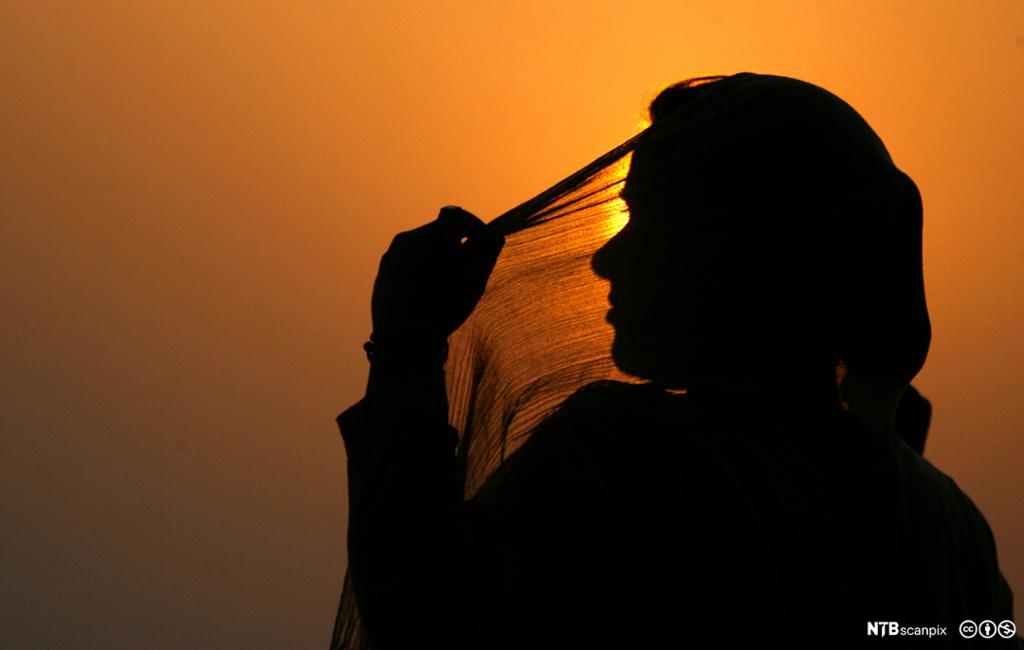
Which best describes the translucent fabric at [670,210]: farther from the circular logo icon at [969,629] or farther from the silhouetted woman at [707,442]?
the circular logo icon at [969,629]

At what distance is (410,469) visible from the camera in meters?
0.49

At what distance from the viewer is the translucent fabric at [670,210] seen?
0.60 metres

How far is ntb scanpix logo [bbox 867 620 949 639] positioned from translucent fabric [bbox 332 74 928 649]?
6.6 inches

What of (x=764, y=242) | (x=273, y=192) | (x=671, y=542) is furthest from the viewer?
→ (x=273, y=192)

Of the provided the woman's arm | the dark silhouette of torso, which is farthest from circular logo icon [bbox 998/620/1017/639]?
the woman's arm

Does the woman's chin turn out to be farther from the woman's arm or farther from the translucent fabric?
the woman's arm

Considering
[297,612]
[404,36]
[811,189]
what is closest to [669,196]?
[811,189]

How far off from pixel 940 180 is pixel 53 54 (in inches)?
46.6

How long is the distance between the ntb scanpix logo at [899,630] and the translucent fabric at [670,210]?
0.55 ft

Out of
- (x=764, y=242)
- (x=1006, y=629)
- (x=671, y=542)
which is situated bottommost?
(x=1006, y=629)

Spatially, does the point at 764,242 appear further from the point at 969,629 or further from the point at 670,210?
the point at 969,629

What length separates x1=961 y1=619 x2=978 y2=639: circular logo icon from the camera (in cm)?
59

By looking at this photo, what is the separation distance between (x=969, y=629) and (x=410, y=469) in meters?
0.36

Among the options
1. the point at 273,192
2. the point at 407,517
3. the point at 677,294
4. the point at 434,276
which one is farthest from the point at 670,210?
the point at 273,192
